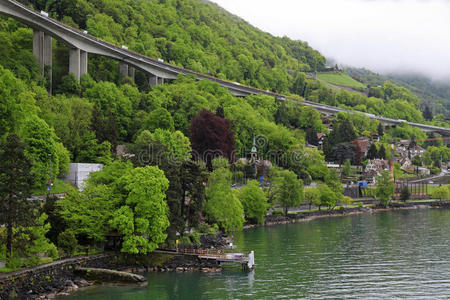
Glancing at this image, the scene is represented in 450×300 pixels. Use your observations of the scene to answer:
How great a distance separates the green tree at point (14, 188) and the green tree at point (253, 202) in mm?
38579

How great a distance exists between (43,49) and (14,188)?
182 feet

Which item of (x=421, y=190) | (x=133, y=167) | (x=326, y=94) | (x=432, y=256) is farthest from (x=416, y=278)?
(x=326, y=94)

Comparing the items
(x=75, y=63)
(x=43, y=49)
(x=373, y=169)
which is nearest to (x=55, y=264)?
(x=43, y=49)

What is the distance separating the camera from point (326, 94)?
641ft

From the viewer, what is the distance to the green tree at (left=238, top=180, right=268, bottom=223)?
76.2m

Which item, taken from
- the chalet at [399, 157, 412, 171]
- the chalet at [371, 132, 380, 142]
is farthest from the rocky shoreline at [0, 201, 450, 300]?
the chalet at [371, 132, 380, 142]

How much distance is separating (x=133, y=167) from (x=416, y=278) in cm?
2576

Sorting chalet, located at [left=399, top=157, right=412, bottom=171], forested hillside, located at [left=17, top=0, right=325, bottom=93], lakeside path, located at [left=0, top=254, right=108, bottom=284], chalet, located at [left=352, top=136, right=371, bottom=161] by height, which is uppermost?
forested hillside, located at [left=17, top=0, right=325, bottom=93]

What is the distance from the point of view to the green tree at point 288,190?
85.0 metres

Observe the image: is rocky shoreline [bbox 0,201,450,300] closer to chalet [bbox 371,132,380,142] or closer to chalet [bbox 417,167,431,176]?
chalet [bbox 417,167,431,176]

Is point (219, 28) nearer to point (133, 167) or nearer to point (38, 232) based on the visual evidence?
point (133, 167)

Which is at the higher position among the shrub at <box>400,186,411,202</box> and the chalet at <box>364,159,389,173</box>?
the chalet at <box>364,159,389,173</box>

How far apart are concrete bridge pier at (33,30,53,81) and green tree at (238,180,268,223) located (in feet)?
118

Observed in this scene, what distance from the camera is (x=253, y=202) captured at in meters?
76.5
